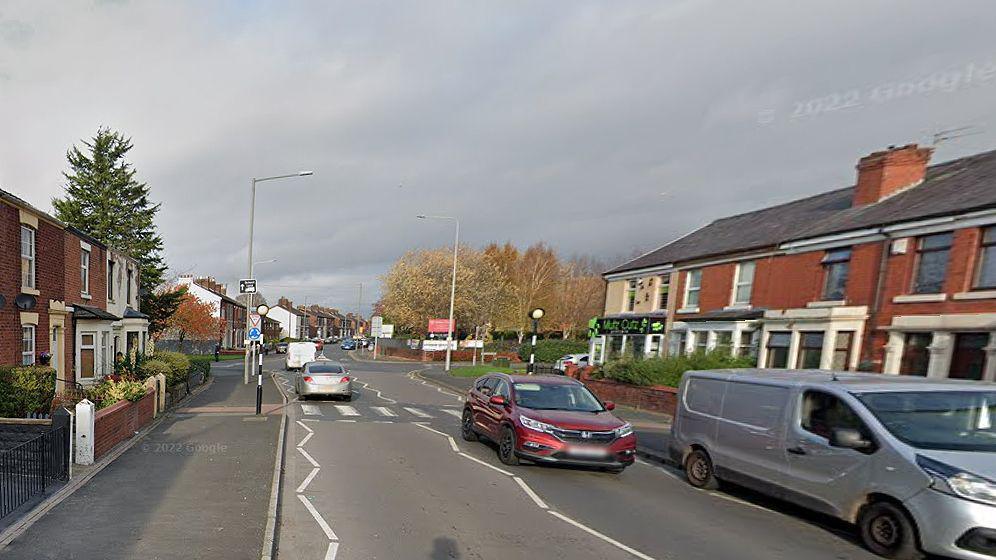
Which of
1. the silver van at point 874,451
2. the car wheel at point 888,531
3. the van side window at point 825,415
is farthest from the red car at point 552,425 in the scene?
the car wheel at point 888,531

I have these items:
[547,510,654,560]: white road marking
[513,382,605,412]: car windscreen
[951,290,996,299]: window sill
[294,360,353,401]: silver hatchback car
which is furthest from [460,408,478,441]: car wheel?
[951,290,996,299]: window sill

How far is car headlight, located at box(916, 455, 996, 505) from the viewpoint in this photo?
17.0 ft

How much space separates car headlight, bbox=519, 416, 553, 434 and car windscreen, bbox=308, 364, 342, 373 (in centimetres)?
1246

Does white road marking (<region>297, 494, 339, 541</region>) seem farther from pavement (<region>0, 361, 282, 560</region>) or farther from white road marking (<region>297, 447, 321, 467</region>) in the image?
white road marking (<region>297, 447, 321, 467</region>)

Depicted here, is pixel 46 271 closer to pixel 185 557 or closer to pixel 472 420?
pixel 472 420

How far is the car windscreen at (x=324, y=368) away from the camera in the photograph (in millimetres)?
19969

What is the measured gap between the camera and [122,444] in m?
10.2

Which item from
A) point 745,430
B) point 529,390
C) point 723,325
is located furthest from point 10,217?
point 723,325

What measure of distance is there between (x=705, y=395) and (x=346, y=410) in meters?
12.1

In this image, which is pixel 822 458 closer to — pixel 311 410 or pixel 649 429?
pixel 649 429

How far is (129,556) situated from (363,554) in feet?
7.20

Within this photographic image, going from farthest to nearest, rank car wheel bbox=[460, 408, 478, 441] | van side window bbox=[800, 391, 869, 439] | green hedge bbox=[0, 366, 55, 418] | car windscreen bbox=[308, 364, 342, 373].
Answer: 1. car windscreen bbox=[308, 364, 342, 373]
2. car wheel bbox=[460, 408, 478, 441]
3. green hedge bbox=[0, 366, 55, 418]
4. van side window bbox=[800, 391, 869, 439]

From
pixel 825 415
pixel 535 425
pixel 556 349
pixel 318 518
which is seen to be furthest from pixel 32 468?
pixel 556 349

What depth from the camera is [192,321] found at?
5053 cm
